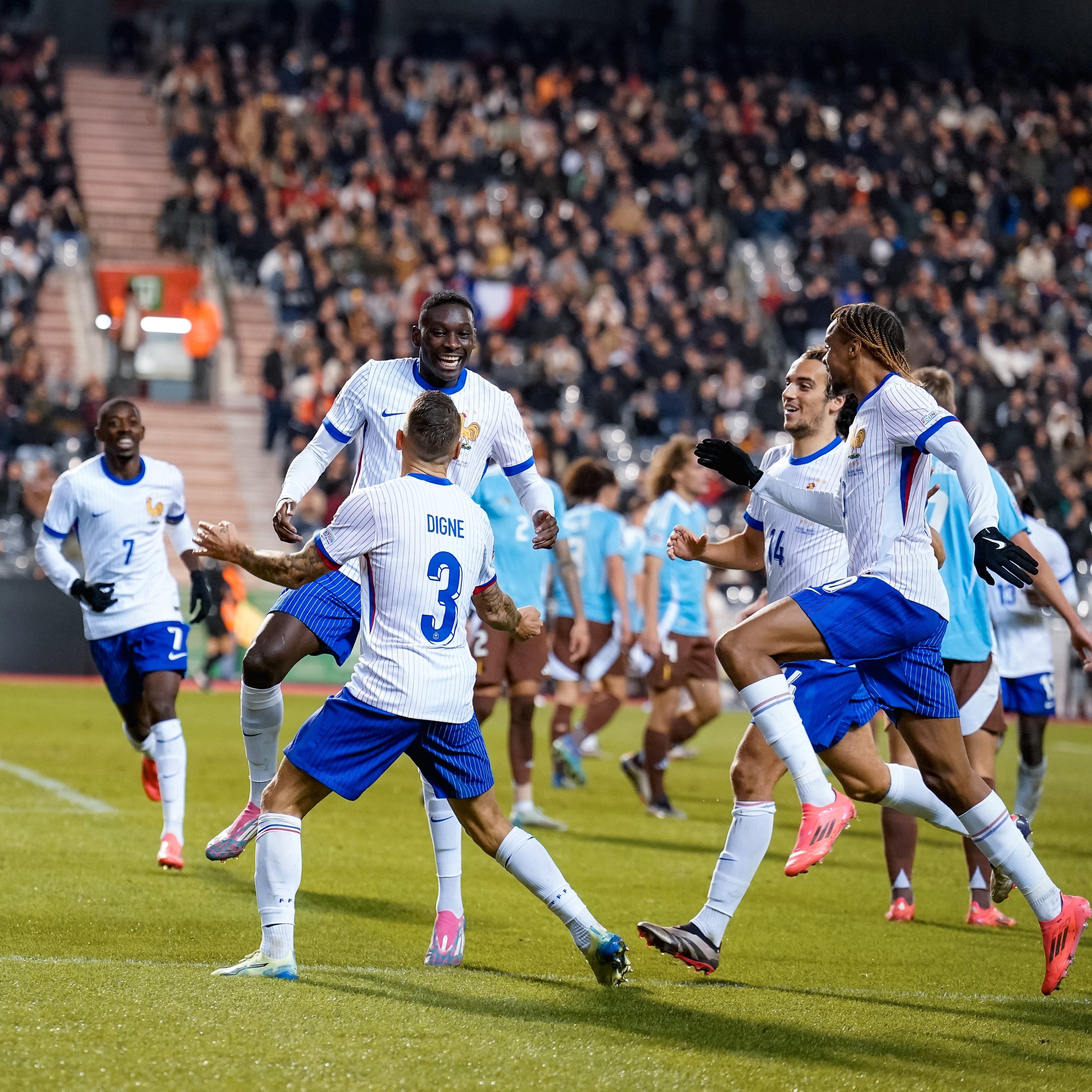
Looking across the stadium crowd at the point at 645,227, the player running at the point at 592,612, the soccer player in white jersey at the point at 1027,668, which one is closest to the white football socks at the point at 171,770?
the player running at the point at 592,612

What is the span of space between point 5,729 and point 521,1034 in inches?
419

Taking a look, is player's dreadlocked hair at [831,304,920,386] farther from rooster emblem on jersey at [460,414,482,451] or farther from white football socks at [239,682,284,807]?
white football socks at [239,682,284,807]

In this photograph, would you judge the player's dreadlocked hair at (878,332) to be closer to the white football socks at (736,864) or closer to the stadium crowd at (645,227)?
the white football socks at (736,864)

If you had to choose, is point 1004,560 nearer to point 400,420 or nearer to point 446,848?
point 446,848

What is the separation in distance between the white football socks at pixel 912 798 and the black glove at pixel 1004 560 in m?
1.38

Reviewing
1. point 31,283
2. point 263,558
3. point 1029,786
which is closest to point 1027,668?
point 1029,786

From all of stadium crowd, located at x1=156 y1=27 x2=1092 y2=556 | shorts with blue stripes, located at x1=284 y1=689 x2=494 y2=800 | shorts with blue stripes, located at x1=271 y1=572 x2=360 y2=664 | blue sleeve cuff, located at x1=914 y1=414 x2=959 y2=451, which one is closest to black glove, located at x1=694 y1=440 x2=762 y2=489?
blue sleeve cuff, located at x1=914 y1=414 x2=959 y2=451

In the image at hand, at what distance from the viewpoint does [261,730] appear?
23.0ft

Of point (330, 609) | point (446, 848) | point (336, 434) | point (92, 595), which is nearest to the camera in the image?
point (446, 848)

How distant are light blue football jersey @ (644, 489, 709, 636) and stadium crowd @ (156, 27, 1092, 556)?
36.6 feet

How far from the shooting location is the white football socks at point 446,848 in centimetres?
600

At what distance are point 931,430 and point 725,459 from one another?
2.67 feet

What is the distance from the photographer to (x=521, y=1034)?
4.79 meters

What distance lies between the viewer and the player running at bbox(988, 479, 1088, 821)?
970 cm
